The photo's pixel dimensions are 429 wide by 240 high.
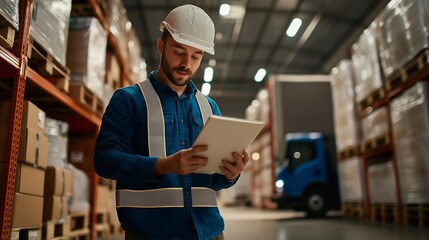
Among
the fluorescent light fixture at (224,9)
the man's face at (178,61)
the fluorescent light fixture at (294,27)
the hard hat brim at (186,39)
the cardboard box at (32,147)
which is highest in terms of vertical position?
the fluorescent light fixture at (294,27)

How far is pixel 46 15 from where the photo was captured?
3338mm

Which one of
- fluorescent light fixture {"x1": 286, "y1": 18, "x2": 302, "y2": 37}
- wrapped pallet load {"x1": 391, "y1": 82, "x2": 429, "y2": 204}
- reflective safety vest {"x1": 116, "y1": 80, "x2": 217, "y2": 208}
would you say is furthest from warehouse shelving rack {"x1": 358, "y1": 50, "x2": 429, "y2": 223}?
fluorescent light fixture {"x1": 286, "y1": 18, "x2": 302, "y2": 37}

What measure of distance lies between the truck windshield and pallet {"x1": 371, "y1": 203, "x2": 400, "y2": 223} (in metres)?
1.89

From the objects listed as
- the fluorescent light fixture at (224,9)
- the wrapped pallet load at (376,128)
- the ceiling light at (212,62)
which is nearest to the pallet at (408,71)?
the wrapped pallet load at (376,128)

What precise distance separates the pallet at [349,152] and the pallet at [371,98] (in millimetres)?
897

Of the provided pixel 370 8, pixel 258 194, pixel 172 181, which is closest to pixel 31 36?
pixel 172 181

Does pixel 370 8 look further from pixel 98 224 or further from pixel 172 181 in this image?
pixel 172 181

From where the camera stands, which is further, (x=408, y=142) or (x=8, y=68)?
(x=408, y=142)

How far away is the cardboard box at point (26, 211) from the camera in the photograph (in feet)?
9.27

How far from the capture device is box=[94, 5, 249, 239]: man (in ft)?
4.36

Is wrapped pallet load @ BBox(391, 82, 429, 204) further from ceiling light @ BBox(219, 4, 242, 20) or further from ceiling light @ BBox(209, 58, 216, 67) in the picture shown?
ceiling light @ BBox(209, 58, 216, 67)

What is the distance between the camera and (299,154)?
9.02 m

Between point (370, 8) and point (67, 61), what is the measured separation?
10396mm

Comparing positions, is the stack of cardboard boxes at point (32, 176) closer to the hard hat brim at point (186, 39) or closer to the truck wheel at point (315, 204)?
the hard hat brim at point (186, 39)
